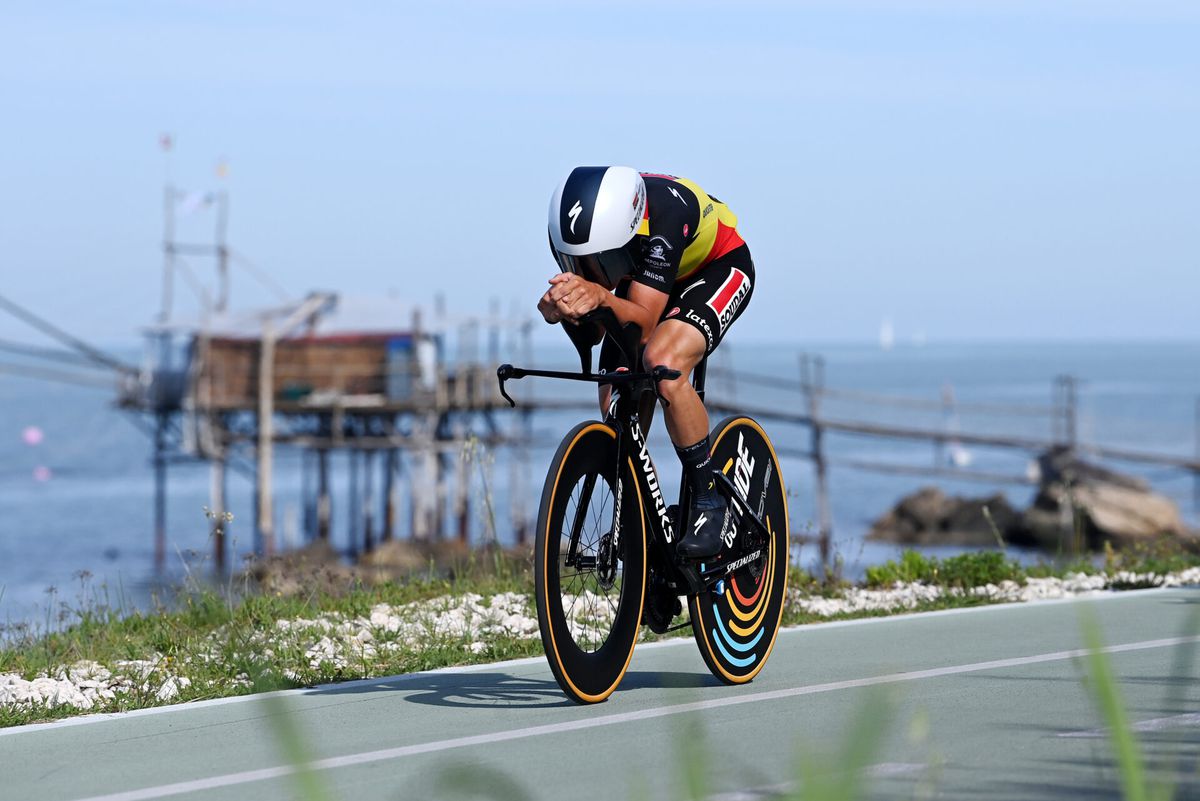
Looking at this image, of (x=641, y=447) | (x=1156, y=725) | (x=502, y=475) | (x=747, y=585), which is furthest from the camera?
(x=502, y=475)

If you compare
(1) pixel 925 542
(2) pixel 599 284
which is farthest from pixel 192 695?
(1) pixel 925 542

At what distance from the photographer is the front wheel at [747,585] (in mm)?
6230

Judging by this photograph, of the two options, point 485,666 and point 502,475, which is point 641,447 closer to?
point 485,666

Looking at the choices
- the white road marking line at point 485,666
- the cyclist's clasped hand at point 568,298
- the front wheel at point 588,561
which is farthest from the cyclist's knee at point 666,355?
the white road marking line at point 485,666

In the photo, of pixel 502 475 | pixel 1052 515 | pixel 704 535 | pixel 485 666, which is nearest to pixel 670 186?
pixel 704 535

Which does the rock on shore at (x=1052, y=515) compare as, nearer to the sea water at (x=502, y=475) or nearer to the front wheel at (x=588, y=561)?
the sea water at (x=502, y=475)

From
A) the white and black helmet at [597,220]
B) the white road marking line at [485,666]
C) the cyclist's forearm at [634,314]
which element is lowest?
the white road marking line at [485,666]

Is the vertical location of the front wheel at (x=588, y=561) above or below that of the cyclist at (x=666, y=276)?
below

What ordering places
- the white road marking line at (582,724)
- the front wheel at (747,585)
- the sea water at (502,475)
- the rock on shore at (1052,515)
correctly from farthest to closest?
the sea water at (502,475) < the rock on shore at (1052,515) < the front wheel at (747,585) < the white road marking line at (582,724)

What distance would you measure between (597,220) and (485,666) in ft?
7.35

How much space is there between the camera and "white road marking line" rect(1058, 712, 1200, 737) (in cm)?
504

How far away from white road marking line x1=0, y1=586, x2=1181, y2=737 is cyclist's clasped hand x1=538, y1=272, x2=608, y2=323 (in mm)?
1501

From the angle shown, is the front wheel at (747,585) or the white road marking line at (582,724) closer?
the white road marking line at (582,724)

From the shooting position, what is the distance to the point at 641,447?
597 centimetres
